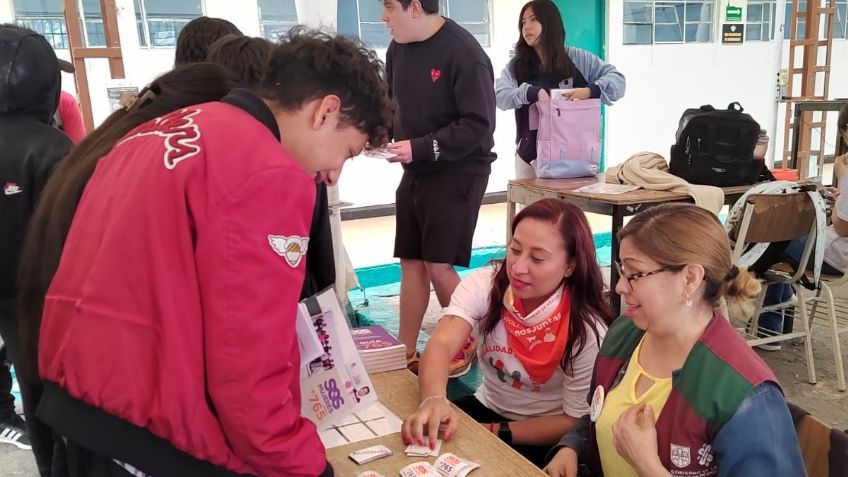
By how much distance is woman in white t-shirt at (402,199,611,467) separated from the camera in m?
1.67

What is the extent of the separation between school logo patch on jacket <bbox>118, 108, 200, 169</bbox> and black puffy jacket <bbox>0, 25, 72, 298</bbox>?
4.28 feet

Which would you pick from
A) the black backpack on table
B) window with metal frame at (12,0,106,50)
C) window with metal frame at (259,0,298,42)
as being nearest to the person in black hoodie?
the black backpack on table

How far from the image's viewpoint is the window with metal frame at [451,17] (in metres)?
6.47

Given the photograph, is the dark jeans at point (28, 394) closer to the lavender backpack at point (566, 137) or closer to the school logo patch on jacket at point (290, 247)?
the school logo patch on jacket at point (290, 247)

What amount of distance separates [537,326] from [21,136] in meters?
1.55

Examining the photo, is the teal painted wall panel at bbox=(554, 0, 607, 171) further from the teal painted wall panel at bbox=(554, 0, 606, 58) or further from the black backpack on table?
the black backpack on table

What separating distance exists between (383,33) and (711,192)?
169 inches

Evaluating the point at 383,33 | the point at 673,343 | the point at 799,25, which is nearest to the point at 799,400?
the point at 673,343

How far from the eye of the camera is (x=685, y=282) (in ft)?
4.24

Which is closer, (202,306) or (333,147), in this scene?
(202,306)

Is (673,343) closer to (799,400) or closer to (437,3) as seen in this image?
(437,3)

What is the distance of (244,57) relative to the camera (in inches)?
52.8

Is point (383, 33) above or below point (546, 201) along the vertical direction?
above

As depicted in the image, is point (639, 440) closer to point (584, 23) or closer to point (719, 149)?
point (719, 149)
